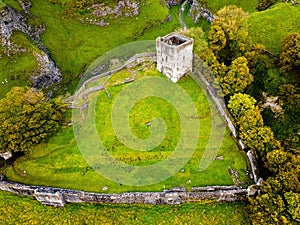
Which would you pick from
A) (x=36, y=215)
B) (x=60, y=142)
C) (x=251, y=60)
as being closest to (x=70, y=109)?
(x=60, y=142)

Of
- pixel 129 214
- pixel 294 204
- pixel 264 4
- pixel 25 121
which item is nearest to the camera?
pixel 294 204

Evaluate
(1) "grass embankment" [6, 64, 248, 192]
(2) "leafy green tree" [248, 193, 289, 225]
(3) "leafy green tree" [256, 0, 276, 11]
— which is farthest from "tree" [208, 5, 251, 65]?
(2) "leafy green tree" [248, 193, 289, 225]

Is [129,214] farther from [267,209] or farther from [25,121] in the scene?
[25,121]

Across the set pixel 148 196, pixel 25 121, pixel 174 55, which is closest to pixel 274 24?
pixel 174 55

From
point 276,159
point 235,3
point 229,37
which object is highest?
point 235,3

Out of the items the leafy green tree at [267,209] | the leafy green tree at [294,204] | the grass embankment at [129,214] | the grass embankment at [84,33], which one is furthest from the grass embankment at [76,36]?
the leafy green tree at [294,204]

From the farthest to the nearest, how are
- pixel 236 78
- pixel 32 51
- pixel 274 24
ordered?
pixel 32 51 < pixel 274 24 < pixel 236 78

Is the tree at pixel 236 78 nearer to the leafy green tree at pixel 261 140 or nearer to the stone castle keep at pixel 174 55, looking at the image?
the stone castle keep at pixel 174 55
